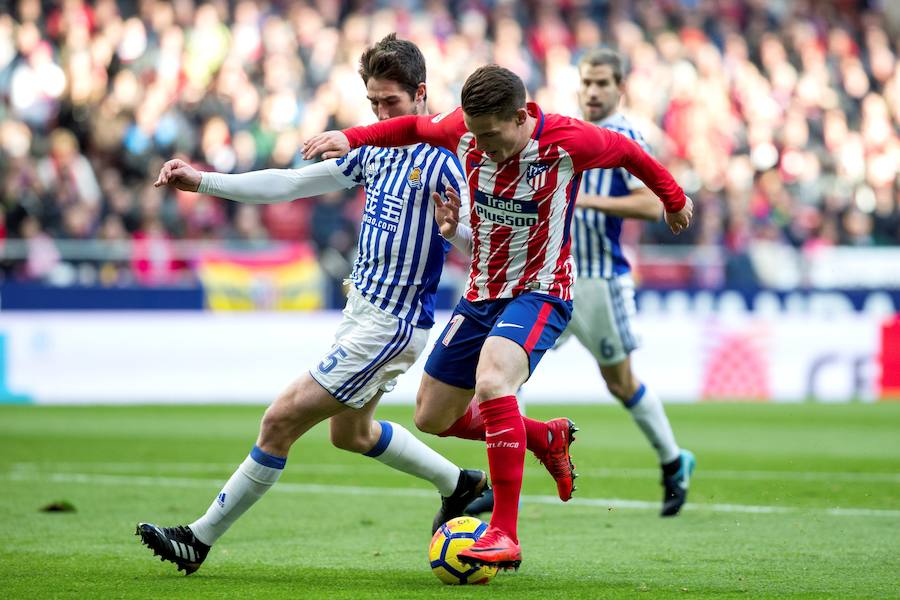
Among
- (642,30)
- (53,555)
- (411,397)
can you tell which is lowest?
(411,397)

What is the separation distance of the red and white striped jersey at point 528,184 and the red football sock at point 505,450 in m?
0.61

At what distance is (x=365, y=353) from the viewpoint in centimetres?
589

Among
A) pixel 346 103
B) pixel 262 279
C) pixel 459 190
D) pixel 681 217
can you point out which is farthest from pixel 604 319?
pixel 346 103

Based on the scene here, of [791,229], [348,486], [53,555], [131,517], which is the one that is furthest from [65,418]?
[791,229]

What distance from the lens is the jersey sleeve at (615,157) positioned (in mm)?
5801

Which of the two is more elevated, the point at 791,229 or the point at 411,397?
the point at 791,229

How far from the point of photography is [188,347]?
54.7 ft

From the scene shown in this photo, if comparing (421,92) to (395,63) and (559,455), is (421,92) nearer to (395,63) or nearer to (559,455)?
(395,63)

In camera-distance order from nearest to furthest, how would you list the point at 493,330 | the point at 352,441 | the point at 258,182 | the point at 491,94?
the point at 491,94
the point at 493,330
the point at 258,182
the point at 352,441

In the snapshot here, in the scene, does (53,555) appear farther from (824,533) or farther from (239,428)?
(239,428)

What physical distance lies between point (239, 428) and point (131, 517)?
19.7 feet

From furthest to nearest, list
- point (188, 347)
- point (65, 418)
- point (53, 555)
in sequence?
point (188, 347), point (65, 418), point (53, 555)

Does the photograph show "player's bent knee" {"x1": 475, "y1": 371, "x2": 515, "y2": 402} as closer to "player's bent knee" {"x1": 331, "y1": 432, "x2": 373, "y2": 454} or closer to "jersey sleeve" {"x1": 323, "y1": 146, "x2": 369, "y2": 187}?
"player's bent knee" {"x1": 331, "y1": 432, "x2": 373, "y2": 454}

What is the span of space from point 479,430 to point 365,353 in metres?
0.90
